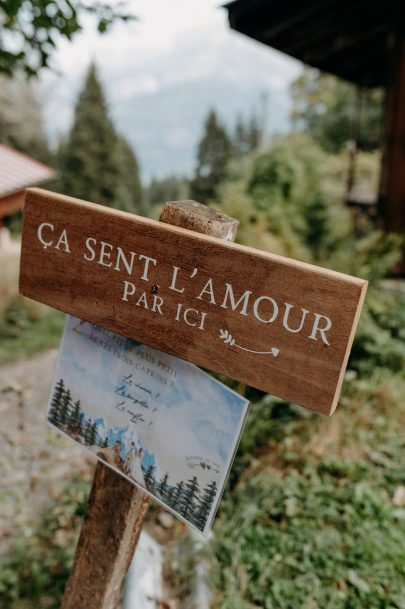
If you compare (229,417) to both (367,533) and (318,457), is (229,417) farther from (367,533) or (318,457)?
(318,457)

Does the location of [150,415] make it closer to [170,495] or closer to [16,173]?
[170,495]

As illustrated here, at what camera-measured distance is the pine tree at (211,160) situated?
3362 centimetres

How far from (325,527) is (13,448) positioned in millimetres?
3137

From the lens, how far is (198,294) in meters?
1.30

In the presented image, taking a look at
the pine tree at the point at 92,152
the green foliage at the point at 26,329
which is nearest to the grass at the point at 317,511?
the green foliage at the point at 26,329

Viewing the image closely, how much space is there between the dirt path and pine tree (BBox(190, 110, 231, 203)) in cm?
2857

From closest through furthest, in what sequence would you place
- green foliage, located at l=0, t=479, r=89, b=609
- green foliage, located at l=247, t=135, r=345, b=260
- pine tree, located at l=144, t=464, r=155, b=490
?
pine tree, located at l=144, t=464, r=155, b=490, green foliage, located at l=0, t=479, r=89, b=609, green foliage, located at l=247, t=135, r=345, b=260

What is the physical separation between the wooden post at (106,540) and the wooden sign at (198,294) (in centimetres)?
64

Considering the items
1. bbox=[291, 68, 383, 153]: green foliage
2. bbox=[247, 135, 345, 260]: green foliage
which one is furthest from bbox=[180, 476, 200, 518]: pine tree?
bbox=[291, 68, 383, 153]: green foliage

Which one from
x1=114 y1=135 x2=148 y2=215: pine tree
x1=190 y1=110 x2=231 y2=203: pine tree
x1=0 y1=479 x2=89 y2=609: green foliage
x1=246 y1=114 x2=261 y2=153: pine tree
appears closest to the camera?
x1=0 y1=479 x2=89 y2=609: green foliage

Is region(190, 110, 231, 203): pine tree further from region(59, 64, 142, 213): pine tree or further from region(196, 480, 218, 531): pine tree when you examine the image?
region(196, 480, 218, 531): pine tree

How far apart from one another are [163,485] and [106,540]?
48cm

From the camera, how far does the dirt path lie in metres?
3.47

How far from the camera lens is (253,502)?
2658 mm
